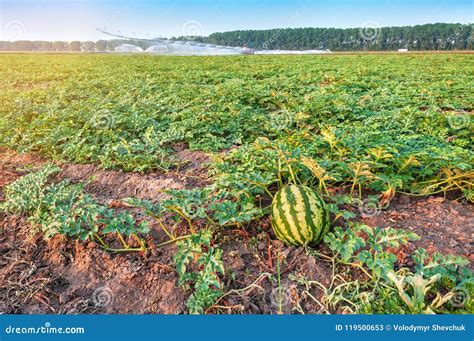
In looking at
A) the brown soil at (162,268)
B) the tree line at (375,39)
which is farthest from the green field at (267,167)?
the tree line at (375,39)

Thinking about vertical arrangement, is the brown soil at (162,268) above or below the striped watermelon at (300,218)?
below

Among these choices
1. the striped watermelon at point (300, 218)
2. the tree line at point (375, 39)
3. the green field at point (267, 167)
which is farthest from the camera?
the tree line at point (375, 39)

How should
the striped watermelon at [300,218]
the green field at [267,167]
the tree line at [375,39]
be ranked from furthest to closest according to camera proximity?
the tree line at [375,39] < the striped watermelon at [300,218] < the green field at [267,167]

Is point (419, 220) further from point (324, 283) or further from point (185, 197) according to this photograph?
point (185, 197)

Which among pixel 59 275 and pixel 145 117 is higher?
pixel 145 117

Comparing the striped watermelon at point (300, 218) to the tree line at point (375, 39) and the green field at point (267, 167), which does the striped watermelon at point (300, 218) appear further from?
the tree line at point (375, 39)

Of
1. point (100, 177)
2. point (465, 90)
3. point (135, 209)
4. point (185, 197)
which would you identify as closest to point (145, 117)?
point (100, 177)

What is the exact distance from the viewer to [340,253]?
2387 mm

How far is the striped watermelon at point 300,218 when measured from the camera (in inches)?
97.0

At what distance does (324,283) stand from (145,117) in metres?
3.91

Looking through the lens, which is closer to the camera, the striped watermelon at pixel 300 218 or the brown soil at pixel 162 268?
the brown soil at pixel 162 268

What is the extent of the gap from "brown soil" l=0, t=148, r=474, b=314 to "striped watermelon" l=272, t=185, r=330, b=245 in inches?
3.9

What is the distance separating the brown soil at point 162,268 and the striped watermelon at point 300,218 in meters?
0.10

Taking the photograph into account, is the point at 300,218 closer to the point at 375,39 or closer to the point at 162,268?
the point at 162,268
